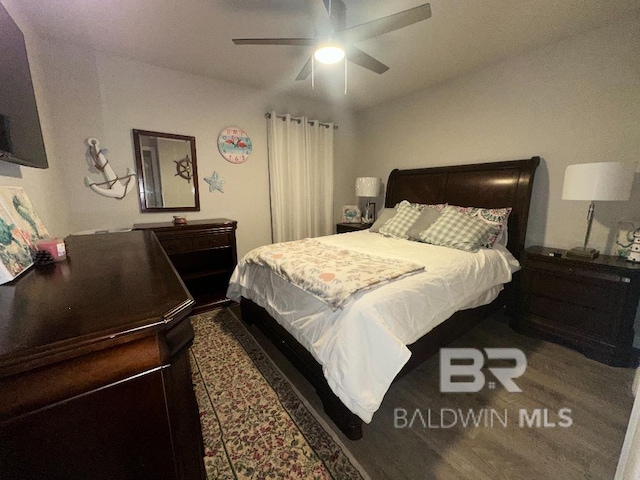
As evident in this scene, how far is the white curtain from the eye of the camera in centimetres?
328

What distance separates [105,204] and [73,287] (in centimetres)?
222

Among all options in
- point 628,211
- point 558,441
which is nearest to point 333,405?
point 558,441

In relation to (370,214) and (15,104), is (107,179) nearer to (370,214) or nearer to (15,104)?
(15,104)

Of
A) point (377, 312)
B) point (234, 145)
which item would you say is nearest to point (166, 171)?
point (234, 145)

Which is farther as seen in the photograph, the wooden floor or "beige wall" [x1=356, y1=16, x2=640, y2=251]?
"beige wall" [x1=356, y1=16, x2=640, y2=251]

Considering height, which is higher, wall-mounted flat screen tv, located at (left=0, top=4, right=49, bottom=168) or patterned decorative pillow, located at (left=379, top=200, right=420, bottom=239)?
wall-mounted flat screen tv, located at (left=0, top=4, right=49, bottom=168)

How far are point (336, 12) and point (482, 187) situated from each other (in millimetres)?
2088

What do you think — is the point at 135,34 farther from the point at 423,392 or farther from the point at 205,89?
the point at 423,392

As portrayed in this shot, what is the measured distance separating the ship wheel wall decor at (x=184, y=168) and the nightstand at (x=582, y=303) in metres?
3.36

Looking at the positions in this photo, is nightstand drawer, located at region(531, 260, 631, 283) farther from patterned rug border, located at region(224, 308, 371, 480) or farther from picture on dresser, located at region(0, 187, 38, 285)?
picture on dresser, located at region(0, 187, 38, 285)

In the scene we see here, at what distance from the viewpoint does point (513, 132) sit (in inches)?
97.1

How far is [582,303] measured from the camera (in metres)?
1.88

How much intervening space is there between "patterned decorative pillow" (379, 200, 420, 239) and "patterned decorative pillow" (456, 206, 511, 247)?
50cm

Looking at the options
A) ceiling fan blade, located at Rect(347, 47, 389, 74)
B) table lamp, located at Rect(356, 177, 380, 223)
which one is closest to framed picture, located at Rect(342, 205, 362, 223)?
table lamp, located at Rect(356, 177, 380, 223)
